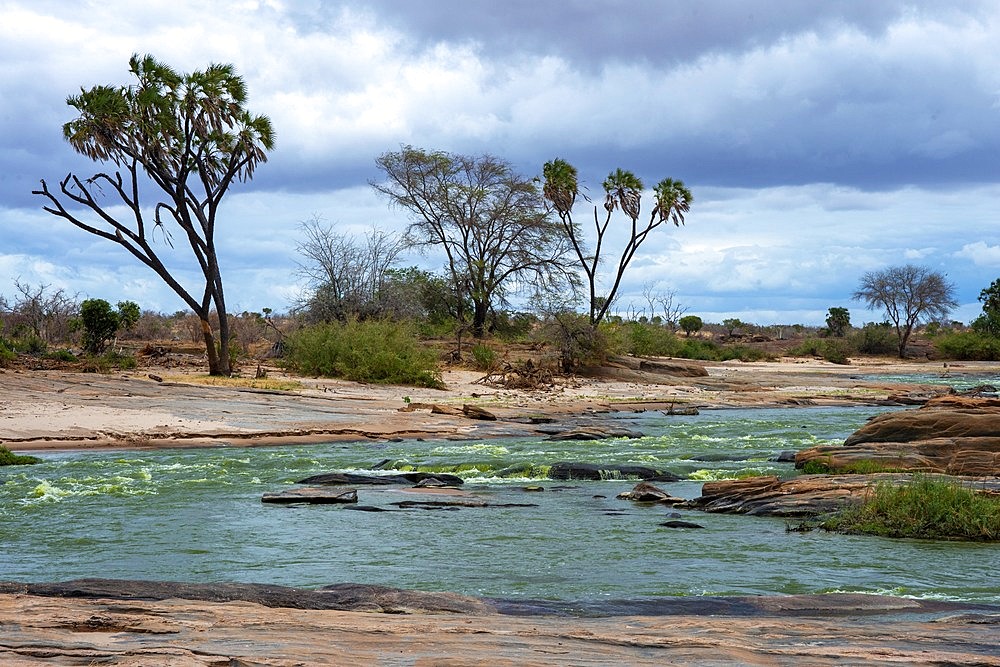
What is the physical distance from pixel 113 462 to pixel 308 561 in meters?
9.12

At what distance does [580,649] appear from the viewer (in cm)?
562

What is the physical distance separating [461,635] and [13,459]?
13658 millimetres

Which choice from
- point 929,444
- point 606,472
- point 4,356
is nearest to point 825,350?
point 4,356

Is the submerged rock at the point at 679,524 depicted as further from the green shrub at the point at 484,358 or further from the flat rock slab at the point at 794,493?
the green shrub at the point at 484,358

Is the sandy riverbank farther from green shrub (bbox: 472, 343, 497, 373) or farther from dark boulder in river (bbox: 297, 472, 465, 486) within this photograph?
dark boulder in river (bbox: 297, 472, 465, 486)

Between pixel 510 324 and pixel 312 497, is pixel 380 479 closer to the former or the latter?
pixel 312 497

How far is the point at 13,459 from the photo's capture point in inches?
675

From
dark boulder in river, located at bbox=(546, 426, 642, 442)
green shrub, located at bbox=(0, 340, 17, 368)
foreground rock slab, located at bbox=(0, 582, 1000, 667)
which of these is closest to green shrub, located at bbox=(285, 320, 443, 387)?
green shrub, located at bbox=(0, 340, 17, 368)

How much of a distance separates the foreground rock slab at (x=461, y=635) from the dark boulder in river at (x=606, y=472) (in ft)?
27.0

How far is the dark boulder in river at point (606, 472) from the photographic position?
15781 millimetres

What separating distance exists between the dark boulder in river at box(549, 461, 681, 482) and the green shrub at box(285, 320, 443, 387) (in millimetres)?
15854

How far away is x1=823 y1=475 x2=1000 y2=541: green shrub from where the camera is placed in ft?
34.1

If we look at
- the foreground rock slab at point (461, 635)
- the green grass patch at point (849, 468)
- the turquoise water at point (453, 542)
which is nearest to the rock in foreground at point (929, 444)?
the green grass patch at point (849, 468)

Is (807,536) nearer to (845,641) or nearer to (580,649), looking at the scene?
(845,641)
